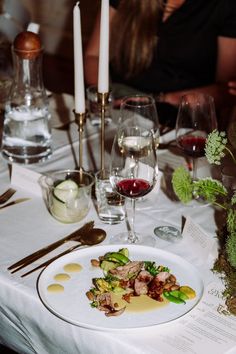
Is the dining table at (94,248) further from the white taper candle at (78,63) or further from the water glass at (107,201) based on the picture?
the white taper candle at (78,63)

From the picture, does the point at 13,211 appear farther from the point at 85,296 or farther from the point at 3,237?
the point at 85,296

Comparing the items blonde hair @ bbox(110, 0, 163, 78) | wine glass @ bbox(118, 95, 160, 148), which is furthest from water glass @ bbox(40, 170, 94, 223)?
blonde hair @ bbox(110, 0, 163, 78)

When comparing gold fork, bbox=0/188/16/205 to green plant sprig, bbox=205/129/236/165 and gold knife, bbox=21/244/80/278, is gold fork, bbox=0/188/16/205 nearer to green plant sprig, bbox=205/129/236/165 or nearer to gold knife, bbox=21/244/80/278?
gold knife, bbox=21/244/80/278

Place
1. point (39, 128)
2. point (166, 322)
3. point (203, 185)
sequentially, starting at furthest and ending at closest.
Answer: point (39, 128), point (203, 185), point (166, 322)

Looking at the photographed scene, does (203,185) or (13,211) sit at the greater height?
(203,185)

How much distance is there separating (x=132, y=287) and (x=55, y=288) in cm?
14

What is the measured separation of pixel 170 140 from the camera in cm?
198

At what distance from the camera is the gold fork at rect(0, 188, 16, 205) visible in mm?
1587

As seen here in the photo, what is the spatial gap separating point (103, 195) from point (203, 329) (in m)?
0.48

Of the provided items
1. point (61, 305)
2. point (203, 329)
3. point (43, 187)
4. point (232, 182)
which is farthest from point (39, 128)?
point (203, 329)

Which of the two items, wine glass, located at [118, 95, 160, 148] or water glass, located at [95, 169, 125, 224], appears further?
wine glass, located at [118, 95, 160, 148]

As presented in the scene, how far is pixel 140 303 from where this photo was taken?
117 centimetres

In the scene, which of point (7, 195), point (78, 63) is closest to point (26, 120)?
point (7, 195)

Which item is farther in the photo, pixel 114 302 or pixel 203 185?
pixel 203 185
